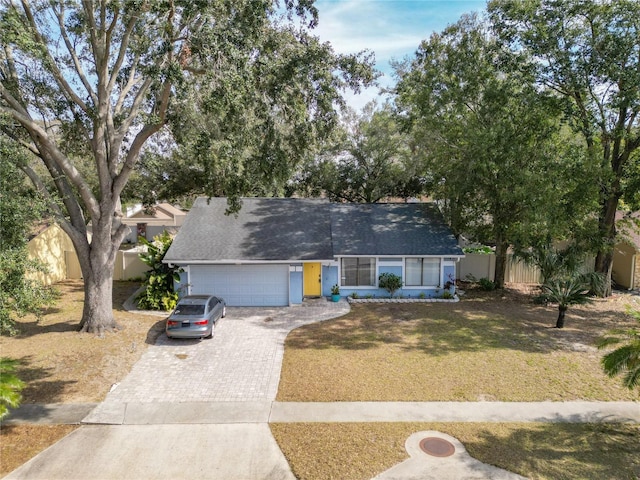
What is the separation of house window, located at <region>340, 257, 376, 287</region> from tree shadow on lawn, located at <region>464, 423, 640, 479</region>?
454 inches

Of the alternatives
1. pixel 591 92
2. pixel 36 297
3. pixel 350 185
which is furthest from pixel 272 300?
pixel 591 92

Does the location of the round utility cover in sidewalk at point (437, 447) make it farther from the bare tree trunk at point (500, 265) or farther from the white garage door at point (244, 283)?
the bare tree trunk at point (500, 265)

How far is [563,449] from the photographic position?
27.6ft

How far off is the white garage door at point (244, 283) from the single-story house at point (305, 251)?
46mm

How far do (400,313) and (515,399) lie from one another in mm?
7575

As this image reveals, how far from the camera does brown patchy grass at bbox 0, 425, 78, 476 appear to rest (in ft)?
26.7

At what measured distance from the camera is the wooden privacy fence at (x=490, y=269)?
23.5 metres

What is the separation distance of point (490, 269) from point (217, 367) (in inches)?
682

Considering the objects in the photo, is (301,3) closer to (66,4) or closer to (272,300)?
(66,4)

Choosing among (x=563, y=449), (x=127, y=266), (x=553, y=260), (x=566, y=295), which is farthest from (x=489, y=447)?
(x=127, y=266)

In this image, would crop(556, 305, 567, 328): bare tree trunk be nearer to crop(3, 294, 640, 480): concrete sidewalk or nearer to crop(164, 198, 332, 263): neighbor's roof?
crop(3, 294, 640, 480): concrete sidewalk

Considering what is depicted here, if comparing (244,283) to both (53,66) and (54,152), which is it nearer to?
(54,152)

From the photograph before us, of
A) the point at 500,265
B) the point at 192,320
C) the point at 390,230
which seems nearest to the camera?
the point at 192,320

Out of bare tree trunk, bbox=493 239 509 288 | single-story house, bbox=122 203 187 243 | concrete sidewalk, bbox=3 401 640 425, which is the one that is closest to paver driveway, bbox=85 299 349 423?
concrete sidewalk, bbox=3 401 640 425
